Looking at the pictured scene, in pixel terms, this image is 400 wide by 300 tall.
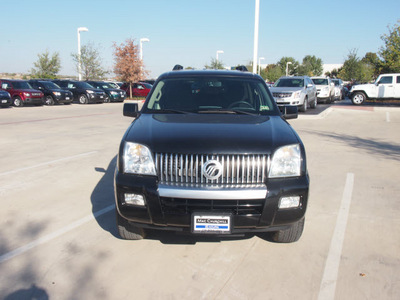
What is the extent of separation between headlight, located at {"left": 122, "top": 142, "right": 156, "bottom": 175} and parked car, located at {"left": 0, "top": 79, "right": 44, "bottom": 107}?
70.8 feet

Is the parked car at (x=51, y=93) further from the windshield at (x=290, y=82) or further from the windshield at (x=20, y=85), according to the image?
the windshield at (x=290, y=82)

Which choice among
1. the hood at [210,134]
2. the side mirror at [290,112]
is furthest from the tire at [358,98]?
the hood at [210,134]

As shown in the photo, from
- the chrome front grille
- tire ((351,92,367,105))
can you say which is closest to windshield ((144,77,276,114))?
the chrome front grille

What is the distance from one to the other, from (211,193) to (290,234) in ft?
3.80

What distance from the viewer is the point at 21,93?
22.7 m

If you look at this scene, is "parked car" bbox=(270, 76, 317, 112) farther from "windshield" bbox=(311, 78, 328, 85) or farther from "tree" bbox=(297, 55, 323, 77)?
"tree" bbox=(297, 55, 323, 77)

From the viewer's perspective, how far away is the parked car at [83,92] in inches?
1056

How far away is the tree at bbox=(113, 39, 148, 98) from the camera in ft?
115

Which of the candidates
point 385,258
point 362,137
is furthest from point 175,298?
point 362,137

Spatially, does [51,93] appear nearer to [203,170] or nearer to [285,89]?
[285,89]

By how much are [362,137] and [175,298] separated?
1028 cm

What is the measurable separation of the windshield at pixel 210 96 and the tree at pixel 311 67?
262ft

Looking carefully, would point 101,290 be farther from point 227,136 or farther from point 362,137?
point 362,137

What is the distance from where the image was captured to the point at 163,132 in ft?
12.0
